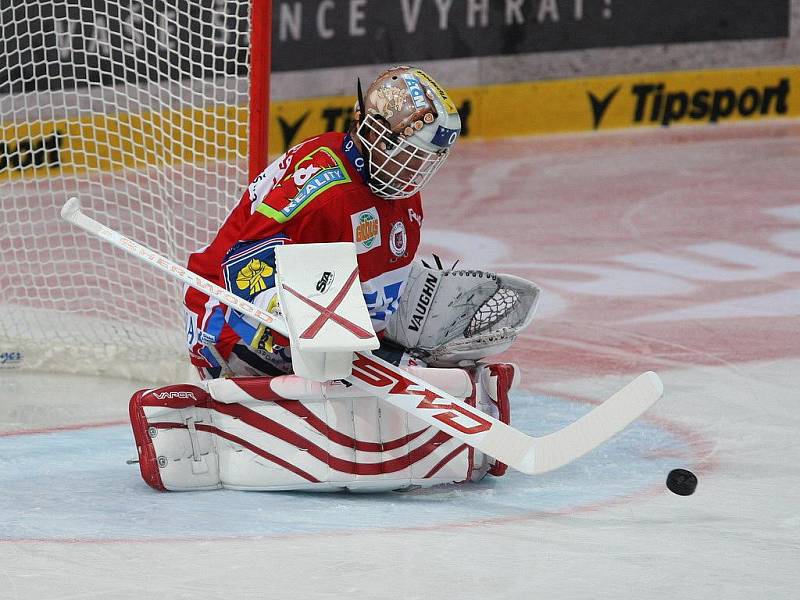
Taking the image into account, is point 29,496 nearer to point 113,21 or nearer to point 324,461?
point 324,461

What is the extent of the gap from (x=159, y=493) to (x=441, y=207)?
3917 mm

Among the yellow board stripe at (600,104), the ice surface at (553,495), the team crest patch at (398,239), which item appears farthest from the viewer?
the yellow board stripe at (600,104)

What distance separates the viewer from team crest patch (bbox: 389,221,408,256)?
342 centimetres

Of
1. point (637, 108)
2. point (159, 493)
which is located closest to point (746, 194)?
point (637, 108)

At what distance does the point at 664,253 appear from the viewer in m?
5.98

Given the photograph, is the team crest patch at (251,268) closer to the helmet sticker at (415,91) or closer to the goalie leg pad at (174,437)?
the goalie leg pad at (174,437)

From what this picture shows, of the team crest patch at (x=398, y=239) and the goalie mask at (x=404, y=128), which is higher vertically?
the goalie mask at (x=404, y=128)

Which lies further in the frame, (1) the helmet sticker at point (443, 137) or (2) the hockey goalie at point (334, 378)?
(1) the helmet sticker at point (443, 137)

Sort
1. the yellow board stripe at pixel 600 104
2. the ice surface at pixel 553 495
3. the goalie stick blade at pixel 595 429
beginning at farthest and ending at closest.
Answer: the yellow board stripe at pixel 600 104
the goalie stick blade at pixel 595 429
the ice surface at pixel 553 495

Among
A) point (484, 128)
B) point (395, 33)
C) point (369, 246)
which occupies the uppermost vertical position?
point (369, 246)

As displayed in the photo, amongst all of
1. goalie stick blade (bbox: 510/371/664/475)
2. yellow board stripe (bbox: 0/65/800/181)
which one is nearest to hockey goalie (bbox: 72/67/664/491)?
goalie stick blade (bbox: 510/371/664/475)

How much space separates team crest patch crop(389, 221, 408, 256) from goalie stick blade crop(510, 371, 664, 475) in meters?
0.60

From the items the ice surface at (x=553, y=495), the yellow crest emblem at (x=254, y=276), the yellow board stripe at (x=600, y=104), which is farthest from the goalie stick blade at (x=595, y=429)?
the yellow board stripe at (x=600, y=104)

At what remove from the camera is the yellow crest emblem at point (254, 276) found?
3.22 meters
